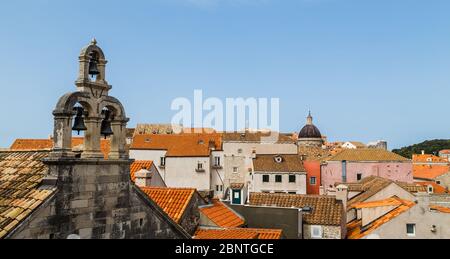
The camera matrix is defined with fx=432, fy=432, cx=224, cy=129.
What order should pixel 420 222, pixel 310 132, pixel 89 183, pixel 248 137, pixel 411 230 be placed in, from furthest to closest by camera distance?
pixel 310 132, pixel 248 137, pixel 411 230, pixel 420 222, pixel 89 183

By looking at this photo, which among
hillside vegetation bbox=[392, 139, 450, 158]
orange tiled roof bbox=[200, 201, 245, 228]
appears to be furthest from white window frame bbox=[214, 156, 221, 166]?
hillside vegetation bbox=[392, 139, 450, 158]

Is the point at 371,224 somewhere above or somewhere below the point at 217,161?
below

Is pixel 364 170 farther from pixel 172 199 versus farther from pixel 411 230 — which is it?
pixel 172 199

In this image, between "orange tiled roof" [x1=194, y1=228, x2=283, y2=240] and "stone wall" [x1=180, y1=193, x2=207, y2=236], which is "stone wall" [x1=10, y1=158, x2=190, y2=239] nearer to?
"orange tiled roof" [x1=194, y1=228, x2=283, y2=240]

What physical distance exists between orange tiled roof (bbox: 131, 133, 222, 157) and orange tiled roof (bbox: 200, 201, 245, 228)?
36377mm

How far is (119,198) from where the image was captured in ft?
35.1

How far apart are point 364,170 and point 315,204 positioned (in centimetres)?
3210

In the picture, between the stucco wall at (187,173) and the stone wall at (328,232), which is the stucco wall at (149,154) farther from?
the stone wall at (328,232)

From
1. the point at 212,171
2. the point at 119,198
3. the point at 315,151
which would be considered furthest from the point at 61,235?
the point at 315,151

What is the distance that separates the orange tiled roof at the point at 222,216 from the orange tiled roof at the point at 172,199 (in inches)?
50.4

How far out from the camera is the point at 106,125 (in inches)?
421

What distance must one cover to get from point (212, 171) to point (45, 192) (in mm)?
52372

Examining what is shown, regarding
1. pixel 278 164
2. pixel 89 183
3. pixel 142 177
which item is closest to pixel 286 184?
pixel 278 164
